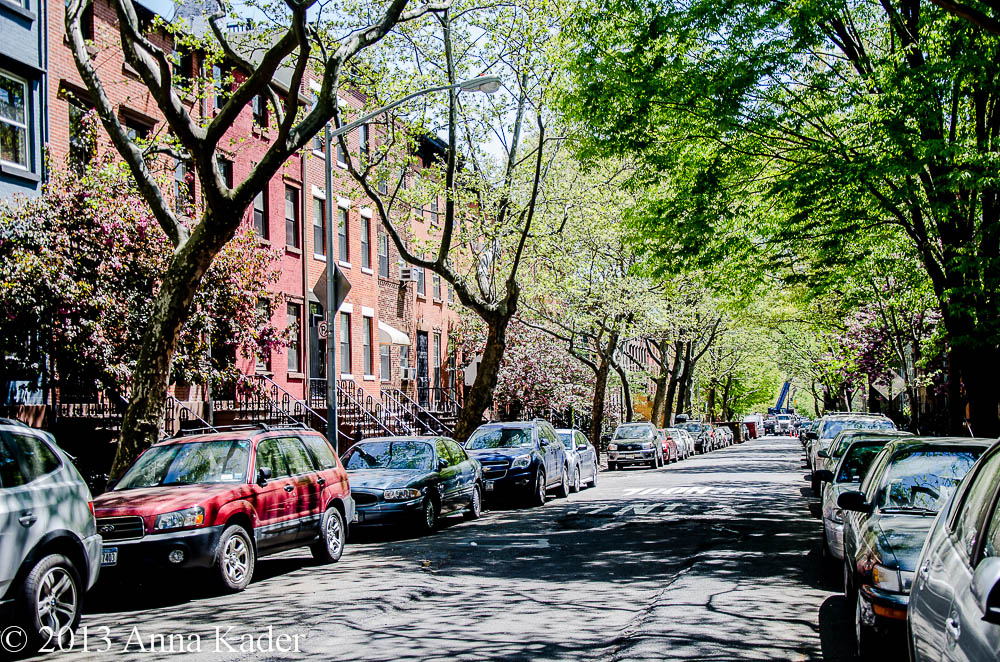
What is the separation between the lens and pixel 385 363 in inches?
1374

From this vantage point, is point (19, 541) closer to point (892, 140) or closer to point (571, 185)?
point (892, 140)

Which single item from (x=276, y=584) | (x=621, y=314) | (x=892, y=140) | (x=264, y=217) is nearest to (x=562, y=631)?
(x=276, y=584)

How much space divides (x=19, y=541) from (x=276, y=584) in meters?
4.01

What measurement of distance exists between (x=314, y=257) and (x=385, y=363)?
21.4ft

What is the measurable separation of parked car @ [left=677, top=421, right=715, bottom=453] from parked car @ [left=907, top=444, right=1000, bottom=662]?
49.4m

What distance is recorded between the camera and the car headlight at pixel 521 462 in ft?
65.9

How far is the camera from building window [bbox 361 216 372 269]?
33906 mm

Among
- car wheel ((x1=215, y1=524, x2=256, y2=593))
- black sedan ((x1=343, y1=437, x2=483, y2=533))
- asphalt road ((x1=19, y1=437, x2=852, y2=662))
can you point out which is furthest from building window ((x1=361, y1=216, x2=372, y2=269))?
car wheel ((x1=215, y1=524, x2=256, y2=593))

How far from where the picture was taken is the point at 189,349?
18125 mm

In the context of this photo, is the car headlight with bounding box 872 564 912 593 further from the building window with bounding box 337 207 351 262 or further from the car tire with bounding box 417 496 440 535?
the building window with bounding box 337 207 351 262

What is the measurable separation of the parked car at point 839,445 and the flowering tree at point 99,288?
10963 mm

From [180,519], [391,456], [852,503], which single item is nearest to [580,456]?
[391,456]

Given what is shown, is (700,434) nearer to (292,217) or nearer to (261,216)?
(292,217)

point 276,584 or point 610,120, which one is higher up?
point 610,120
